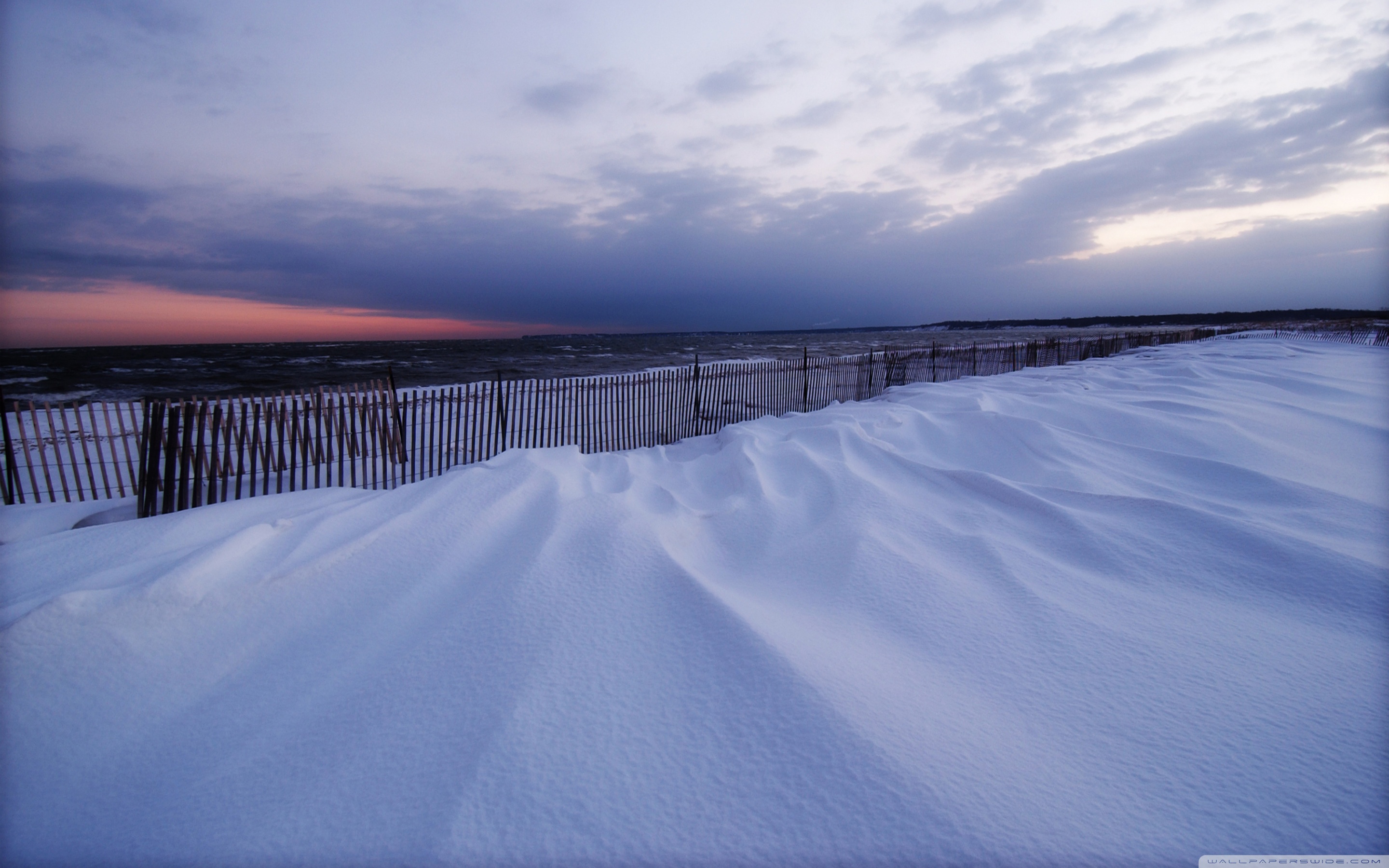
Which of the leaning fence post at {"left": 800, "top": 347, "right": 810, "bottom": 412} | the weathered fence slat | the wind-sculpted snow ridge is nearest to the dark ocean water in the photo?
the weathered fence slat

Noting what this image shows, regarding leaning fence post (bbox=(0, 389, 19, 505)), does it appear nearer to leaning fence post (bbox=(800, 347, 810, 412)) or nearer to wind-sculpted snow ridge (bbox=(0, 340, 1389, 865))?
wind-sculpted snow ridge (bbox=(0, 340, 1389, 865))

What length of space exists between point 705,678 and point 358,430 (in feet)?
18.7

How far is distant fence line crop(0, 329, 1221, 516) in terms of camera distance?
506cm

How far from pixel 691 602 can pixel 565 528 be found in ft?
4.18

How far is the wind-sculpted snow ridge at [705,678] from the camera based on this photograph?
1620 millimetres

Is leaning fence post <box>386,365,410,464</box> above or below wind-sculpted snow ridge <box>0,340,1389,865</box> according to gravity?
above

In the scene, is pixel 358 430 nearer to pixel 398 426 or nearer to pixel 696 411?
pixel 398 426

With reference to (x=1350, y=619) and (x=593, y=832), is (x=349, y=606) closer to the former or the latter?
(x=593, y=832)

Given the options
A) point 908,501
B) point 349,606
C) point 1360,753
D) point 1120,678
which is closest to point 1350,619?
point 1360,753

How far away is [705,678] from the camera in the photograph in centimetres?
223

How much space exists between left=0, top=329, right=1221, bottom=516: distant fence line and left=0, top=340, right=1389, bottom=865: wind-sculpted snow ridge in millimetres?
1461

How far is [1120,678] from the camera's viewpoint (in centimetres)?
228

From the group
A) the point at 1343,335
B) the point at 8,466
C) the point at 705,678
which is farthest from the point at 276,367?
the point at 1343,335

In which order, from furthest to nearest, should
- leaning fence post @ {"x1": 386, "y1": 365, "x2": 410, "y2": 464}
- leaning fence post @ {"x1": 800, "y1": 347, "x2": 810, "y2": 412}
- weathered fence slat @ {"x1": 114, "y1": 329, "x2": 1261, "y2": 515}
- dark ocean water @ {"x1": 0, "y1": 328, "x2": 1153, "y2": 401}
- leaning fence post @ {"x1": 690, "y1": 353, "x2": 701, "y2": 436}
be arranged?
1. dark ocean water @ {"x1": 0, "y1": 328, "x2": 1153, "y2": 401}
2. leaning fence post @ {"x1": 800, "y1": 347, "x2": 810, "y2": 412}
3. leaning fence post @ {"x1": 690, "y1": 353, "x2": 701, "y2": 436}
4. leaning fence post @ {"x1": 386, "y1": 365, "x2": 410, "y2": 464}
5. weathered fence slat @ {"x1": 114, "y1": 329, "x2": 1261, "y2": 515}
